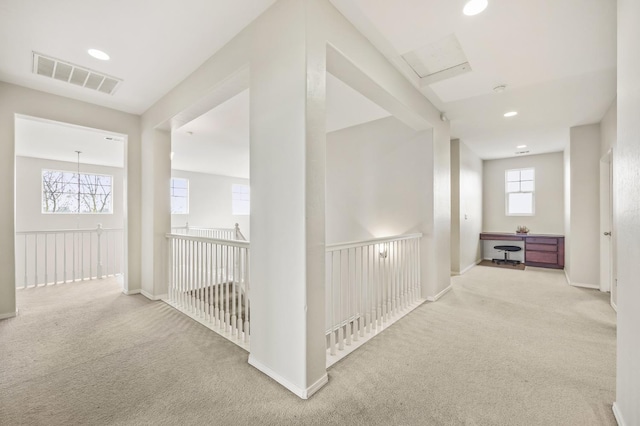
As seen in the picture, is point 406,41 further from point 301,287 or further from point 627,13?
point 301,287

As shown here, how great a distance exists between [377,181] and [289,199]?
9.30 feet

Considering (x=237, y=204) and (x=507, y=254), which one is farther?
(x=237, y=204)

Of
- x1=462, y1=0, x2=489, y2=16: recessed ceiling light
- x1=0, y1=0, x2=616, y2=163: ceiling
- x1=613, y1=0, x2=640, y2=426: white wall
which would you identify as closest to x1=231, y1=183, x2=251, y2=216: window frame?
x1=0, y1=0, x2=616, y2=163: ceiling

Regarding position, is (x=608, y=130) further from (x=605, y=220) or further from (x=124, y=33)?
(x=124, y=33)

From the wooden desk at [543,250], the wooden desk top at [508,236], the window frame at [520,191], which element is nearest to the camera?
the wooden desk at [543,250]

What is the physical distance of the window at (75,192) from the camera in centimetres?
667

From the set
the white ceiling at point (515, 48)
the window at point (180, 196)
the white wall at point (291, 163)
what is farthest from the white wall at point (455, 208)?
the window at point (180, 196)

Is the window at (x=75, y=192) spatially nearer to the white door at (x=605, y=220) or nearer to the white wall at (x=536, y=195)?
the white wall at (x=536, y=195)

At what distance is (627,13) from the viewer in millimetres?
1367

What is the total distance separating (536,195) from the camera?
662 cm

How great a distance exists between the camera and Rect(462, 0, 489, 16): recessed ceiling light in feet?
6.27

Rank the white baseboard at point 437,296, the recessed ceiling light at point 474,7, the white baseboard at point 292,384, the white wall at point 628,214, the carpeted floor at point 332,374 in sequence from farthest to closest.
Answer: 1. the white baseboard at point 437,296
2. the recessed ceiling light at point 474,7
3. the white baseboard at point 292,384
4. the carpeted floor at point 332,374
5. the white wall at point 628,214

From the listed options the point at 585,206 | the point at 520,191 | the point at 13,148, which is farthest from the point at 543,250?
the point at 13,148

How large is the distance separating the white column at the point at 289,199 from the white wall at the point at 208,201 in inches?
292
